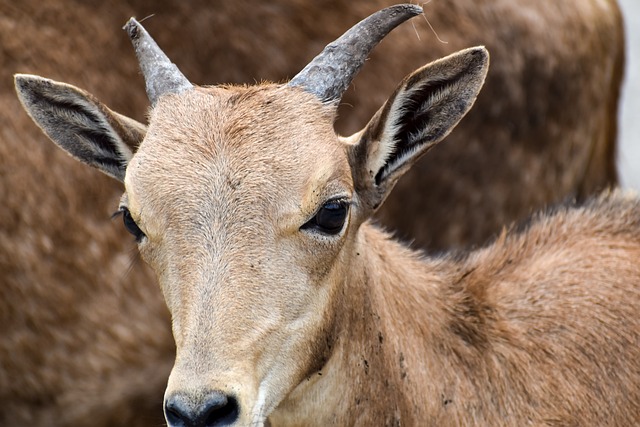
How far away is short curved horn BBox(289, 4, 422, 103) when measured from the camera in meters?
5.12

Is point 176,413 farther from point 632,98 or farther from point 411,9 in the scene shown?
point 632,98

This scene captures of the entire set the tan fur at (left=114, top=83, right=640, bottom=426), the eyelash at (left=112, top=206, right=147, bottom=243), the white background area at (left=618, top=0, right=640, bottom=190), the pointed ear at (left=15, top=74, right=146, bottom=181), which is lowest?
the white background area at (left=618, top=0, right=640, bottom=190)

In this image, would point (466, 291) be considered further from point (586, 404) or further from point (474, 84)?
point (474, 84)

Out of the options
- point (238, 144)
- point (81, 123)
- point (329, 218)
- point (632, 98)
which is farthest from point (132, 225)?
point (632, 98)

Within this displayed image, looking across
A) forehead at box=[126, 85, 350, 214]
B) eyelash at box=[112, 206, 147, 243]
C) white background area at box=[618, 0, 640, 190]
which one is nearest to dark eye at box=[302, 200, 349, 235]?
forehead at box=[126, 85, 350, 214]

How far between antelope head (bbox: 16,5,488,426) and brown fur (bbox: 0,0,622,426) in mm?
1733

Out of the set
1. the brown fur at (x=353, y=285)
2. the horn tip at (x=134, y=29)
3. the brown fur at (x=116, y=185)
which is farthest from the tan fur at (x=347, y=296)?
the brown fur at (x=116, y=185)

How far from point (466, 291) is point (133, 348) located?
2490 mm

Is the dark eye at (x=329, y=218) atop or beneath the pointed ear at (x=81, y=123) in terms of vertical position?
beneath

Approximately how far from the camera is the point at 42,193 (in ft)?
23.3

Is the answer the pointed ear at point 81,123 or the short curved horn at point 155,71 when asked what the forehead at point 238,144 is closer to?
the short curved horn at point 155,71

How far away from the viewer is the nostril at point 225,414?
14.3 ft

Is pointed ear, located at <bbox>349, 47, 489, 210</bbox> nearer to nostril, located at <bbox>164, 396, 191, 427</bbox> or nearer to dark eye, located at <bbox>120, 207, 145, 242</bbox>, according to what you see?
dark eye, located at <bbox>120, 207, 145, 242</bbox>

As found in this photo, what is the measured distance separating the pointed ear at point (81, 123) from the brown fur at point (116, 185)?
1587 millimetres
